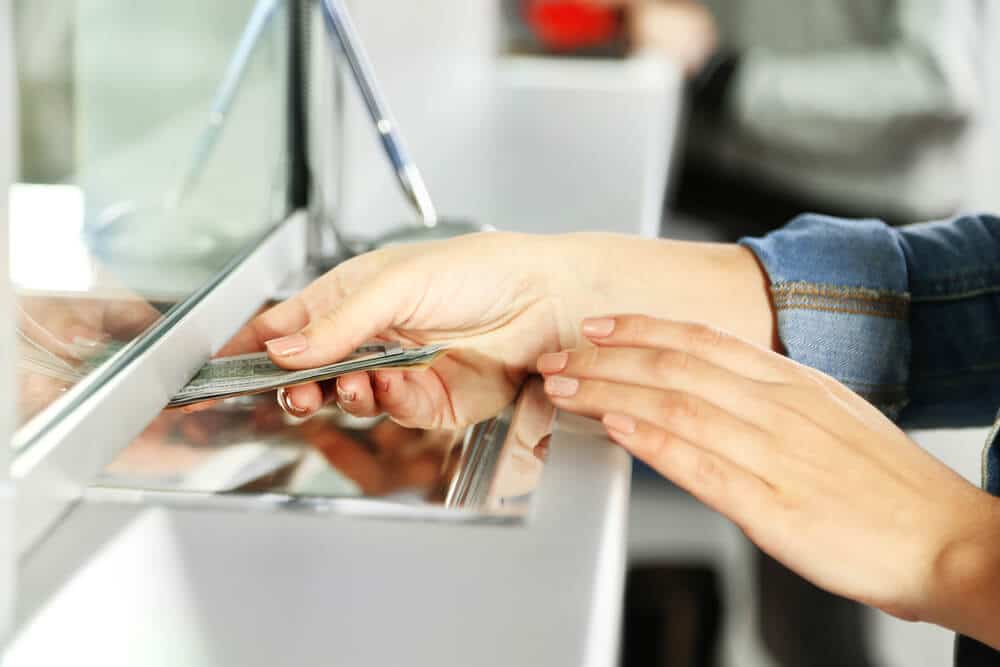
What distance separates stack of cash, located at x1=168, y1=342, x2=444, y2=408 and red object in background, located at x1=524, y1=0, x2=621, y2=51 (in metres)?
2.17

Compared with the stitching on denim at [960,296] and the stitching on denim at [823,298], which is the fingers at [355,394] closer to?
the stitching on denim at [823,298]

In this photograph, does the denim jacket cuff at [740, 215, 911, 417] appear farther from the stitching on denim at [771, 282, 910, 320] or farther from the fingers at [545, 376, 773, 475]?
the fingers at [545, 376, 773, 475]

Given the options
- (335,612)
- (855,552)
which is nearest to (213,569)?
(335,612)

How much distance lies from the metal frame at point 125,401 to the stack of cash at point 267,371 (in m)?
0.01

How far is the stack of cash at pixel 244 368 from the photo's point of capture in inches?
18.6

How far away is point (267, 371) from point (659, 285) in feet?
0.85

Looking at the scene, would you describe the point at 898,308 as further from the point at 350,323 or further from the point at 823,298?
the point at 350,323

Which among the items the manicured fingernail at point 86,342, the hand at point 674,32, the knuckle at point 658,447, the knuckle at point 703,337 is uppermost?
the hand at point 674,32

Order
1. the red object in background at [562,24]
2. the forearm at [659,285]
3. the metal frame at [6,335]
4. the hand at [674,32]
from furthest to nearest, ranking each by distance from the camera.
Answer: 1. the hand at [674,32]
2. the red object in background at [562,24]
3. the forearm at [659,285]
4. the metal frame at [6,335]

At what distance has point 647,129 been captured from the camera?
163 centimetres

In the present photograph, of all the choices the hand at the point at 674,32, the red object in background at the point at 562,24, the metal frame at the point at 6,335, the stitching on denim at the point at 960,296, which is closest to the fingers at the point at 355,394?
the metal frame at the point at 6,335

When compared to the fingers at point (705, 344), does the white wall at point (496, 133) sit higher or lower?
higher

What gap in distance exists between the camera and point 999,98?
258 centimetres

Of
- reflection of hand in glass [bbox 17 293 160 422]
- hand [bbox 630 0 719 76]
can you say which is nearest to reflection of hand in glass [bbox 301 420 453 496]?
reflection of hand in glass [bbox 17 293 160 422]
